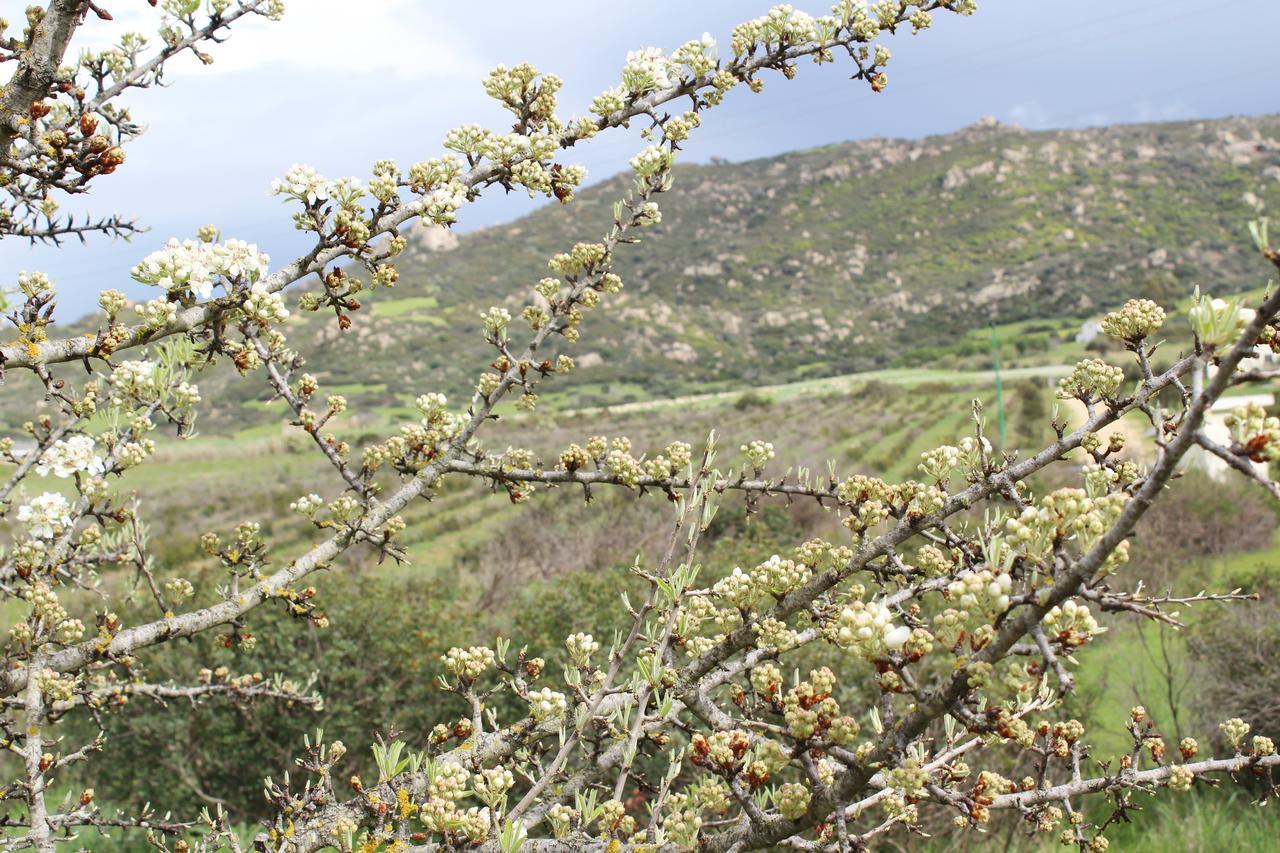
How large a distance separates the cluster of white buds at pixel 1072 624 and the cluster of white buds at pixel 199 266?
2.46 metres

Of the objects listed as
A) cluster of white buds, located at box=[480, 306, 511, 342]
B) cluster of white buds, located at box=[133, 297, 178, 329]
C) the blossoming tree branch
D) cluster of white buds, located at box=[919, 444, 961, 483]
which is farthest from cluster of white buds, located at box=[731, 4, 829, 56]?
cluster of white buds, located at box=[133, 297, 178, 329]

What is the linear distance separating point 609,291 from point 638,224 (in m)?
0.31

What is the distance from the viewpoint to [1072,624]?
146 cm

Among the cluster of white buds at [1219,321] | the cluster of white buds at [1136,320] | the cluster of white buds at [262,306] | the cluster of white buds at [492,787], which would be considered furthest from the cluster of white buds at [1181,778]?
the cluster of white buds at [262,306]

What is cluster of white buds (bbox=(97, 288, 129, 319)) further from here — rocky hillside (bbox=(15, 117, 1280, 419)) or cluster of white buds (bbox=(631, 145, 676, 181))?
rocky hillside (bbox=(15, 117, 1280, 419))

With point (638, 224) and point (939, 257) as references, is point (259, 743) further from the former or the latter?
point (939, 257)

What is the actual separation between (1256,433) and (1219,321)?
7.9 inches

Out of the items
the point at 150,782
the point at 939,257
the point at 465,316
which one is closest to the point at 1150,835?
the point at 150,782

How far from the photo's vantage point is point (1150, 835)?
23.8ft

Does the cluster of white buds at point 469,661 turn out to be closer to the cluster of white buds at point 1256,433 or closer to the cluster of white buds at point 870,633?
the cluster of white buds at point 870,633

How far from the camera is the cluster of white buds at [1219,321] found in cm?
133

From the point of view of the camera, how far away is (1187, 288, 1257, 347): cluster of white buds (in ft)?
4.36

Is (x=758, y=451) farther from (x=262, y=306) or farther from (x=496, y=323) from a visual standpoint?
(x=262, y=306)

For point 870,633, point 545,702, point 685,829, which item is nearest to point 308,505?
point 545,702
